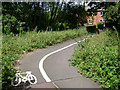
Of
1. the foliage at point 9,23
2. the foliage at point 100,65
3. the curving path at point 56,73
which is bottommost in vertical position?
the curving path at point 56,73

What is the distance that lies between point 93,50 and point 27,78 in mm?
2811

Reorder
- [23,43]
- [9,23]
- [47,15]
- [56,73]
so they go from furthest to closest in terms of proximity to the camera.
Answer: [47,15], [9,23], [23,43], [56,73]

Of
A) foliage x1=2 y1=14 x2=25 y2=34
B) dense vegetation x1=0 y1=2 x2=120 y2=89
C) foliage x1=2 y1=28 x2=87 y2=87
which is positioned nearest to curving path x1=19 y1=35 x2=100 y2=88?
dense vegetation x1=0 y1=2 x2=120 y2=89

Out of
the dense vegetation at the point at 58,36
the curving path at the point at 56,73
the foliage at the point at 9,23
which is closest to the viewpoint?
the curving path at the point at 56,73

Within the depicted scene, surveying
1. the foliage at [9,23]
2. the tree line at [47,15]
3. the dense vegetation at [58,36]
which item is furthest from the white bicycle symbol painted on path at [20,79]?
the foliage at [9,23]

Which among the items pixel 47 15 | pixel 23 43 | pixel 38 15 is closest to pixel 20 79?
pixel 23 43

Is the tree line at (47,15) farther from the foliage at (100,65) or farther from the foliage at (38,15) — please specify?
the foliage at (100,65)

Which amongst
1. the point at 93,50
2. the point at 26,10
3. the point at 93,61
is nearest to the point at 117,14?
the point at 93,50

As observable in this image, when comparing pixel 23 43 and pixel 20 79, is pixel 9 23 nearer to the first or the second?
pixel 23 43

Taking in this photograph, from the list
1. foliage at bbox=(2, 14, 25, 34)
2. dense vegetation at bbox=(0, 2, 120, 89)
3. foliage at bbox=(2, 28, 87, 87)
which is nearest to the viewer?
dense vegetation at bbox=(0, 2, 120, 89)

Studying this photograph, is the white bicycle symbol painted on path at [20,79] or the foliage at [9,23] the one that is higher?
the foliage at [9,23]

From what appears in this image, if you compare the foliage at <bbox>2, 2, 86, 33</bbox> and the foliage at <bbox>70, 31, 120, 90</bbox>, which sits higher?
the foliage at <bbox>2, 2, 86, 33</bbox>

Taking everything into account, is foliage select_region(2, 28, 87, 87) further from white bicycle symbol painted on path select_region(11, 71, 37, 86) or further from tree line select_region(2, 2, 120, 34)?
tree line select_region(2, 2, 120, 34)

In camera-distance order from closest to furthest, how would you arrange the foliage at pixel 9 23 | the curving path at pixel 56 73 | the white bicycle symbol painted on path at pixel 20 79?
the white bicycle symbol painted on path at pixel 20 79, the curving path at pixel 56 73, the foliage at pixel 9 23
